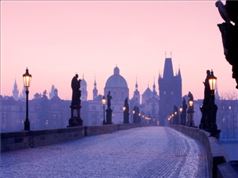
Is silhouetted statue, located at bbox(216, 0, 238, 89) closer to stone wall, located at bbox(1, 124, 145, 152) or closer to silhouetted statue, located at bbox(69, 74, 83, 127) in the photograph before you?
stone wall, located at bbox(1, 124, 145, 152)

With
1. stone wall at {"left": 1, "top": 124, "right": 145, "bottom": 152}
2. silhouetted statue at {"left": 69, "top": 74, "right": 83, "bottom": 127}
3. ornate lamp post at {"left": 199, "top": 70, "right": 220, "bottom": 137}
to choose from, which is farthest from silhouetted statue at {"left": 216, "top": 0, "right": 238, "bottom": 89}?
silhouetted statue at {"left": 69, "top": 74, "right": 83, "bottom": 127}

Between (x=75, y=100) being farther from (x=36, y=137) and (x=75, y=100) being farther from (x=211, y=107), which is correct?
(x=36, y=137)

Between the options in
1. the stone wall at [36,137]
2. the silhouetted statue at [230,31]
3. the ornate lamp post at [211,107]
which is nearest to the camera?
the silhouetted statue at [230,31]

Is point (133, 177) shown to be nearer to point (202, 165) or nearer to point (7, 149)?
point (202, 165)

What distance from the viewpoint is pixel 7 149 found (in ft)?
70.1

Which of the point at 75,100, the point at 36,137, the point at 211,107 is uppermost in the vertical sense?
the point at 75,100

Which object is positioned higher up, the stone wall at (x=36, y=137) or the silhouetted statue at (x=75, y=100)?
the silhouetted statue at (x=75, y=100)

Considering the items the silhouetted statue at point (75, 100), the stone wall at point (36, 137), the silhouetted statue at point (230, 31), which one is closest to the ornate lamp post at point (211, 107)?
the stone wall at point (36, 137)

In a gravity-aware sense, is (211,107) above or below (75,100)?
below

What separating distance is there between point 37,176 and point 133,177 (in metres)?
2.35

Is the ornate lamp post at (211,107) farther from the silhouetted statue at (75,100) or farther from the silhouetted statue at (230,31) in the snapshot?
the silhouetted statue at (230,31)

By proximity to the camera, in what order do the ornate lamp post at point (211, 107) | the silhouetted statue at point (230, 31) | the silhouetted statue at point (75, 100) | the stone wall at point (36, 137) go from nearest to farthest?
the silhouetted statue at point (230, 31) < the stone wall at point (36, 137) < the ornate lamp post at point (211, 107) < the silhouetted statue at point (75, 100)

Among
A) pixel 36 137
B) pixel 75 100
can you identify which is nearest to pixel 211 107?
pixel 36 137

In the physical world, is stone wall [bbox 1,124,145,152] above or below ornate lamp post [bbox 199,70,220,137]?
below
